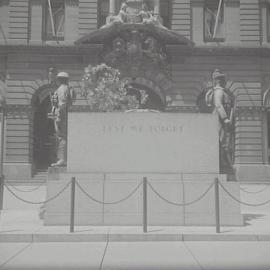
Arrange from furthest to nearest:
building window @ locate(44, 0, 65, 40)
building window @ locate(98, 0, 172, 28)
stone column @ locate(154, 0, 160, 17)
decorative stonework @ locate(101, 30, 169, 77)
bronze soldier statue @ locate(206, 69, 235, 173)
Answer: building window @ locate(98, 0, 172, 28)
building window @ locate(44, 0, 65, 40)
stone column @ locate(154, 0, 160, 17)
decorative stonework @ locate(101, 30, 169, 77)
bronze soldier statue @ locate(206, 69, 235, 173)

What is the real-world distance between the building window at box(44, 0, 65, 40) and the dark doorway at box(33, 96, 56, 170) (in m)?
4.31

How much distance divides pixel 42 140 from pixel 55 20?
829 centimetres

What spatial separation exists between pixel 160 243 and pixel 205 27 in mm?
23617

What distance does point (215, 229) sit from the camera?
10586mm

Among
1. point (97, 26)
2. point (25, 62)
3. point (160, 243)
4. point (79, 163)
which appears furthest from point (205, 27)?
point (160, 243)

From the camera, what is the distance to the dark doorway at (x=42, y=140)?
97.0 feet

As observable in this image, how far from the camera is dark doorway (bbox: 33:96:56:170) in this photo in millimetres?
29577

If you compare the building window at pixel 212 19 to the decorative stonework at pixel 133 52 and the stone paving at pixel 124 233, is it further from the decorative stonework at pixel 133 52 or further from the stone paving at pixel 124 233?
the stone paving at pixel 124 233

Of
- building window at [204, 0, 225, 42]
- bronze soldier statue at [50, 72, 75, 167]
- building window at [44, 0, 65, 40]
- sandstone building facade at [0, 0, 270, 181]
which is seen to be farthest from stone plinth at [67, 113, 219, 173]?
building window at [204, 0, 225, 42]

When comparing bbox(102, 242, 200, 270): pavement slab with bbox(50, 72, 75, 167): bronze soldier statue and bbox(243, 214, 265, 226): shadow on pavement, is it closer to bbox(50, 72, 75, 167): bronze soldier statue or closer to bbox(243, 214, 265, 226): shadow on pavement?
bbox(243, 214, 265, 226): shadow on pavement

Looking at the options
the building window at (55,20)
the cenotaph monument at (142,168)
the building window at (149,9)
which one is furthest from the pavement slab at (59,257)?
the building window at (149,9)

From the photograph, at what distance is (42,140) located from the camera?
2983 centimetres

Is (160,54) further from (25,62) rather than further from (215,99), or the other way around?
(215,99)

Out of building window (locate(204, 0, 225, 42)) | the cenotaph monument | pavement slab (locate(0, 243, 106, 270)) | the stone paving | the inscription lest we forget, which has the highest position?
building window (locate(204, 0, 225, 42))
